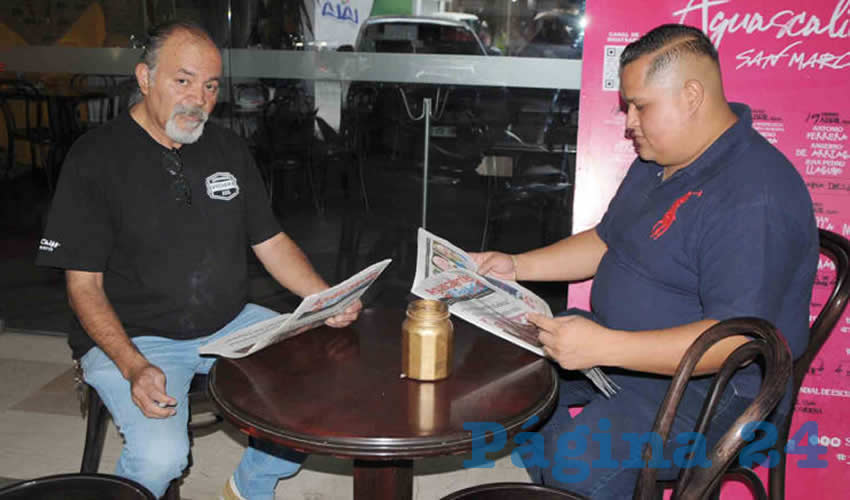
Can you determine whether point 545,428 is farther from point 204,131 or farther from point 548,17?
point 548,17

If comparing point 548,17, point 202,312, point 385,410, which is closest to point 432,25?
point 548,17

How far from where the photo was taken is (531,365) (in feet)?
5.39

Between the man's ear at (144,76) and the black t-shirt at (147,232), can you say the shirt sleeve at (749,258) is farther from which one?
the man's ear at (144,76)

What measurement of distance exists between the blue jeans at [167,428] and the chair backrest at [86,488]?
0.28m

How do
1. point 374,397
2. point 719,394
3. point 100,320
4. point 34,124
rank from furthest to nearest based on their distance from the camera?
point 34,124
point 100,320
point 374,397
point 719,394

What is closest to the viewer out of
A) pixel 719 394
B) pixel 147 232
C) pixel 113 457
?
pixel 719 394

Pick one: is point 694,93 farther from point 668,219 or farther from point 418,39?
point 418,39

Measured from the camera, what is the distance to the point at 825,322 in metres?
1.77

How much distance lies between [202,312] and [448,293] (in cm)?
77

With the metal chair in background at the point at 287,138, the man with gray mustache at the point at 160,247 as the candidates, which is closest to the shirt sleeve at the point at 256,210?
the man with gray mustache at the point at 160,247

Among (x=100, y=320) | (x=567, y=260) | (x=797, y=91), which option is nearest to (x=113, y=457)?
(x=100, y=320)

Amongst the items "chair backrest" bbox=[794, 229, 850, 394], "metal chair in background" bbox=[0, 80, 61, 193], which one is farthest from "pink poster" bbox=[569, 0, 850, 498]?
"metal chair in background" bbox=[0, 80, 61, 193]

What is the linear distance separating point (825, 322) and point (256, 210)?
5.05 ft

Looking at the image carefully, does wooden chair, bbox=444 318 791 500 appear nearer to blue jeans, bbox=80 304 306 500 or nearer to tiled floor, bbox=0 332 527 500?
blue jeans, bbox=80 304 306 500
